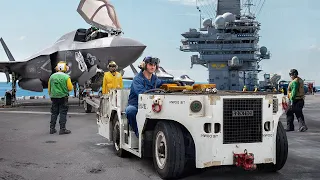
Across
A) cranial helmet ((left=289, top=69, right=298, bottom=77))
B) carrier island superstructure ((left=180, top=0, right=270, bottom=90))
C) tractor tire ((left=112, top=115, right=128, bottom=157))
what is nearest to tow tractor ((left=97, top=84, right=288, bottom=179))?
tractor tire ((left=112, top=115, right=128, bottom=157))

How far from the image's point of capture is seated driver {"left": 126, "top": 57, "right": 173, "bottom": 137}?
546cm

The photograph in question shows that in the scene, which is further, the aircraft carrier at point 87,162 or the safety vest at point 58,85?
the safety vest at point 58,85

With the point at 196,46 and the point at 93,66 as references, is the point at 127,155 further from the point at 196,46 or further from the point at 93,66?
the point at 196,46

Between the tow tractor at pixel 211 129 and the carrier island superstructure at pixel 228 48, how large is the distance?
64.0 m

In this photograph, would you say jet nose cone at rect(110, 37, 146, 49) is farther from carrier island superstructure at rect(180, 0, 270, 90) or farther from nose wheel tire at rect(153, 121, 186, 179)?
carrier island superstructure at rect(180, 0, 270, 90)

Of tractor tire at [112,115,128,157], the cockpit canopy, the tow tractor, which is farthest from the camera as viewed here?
the cockpit canopy

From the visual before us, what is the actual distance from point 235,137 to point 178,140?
0.75m

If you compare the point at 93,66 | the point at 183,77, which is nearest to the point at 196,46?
the point at 183,77

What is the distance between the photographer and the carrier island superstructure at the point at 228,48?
68.7 metres

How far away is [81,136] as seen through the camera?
903cm

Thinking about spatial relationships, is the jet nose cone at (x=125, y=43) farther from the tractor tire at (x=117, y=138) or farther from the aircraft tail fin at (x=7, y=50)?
the aircraft tail fin at (x=7, y=50)

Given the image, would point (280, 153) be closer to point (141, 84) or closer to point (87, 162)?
point (141, 84)

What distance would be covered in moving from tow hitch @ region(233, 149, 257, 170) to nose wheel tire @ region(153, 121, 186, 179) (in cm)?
69

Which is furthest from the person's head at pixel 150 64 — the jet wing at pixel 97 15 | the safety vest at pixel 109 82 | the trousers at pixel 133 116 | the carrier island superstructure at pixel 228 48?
the carrier island superstructure at pixel 228 48
